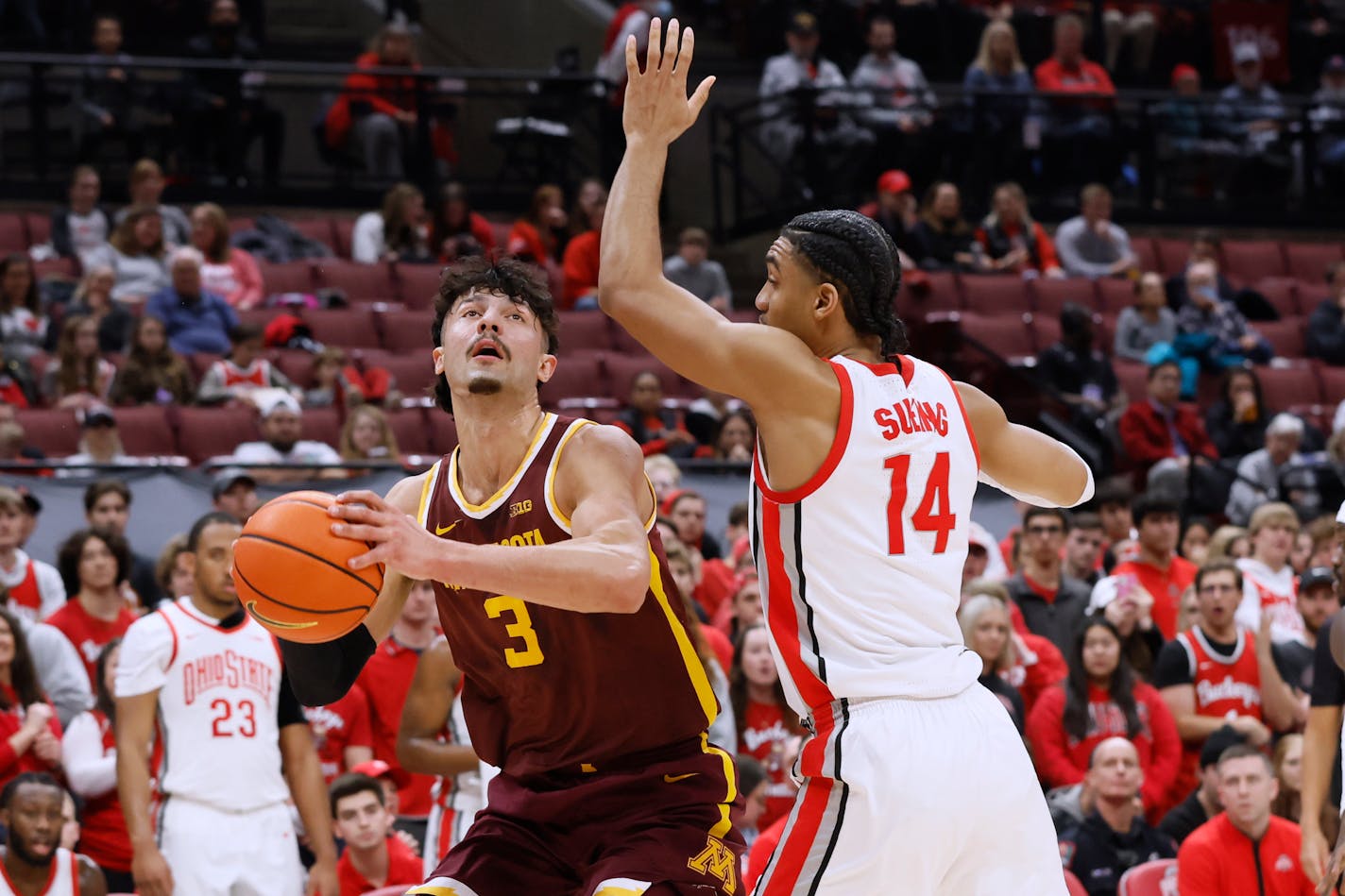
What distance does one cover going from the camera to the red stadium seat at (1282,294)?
16.6m

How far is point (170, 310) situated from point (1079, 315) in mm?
6092

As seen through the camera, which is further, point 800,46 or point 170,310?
point 800,46

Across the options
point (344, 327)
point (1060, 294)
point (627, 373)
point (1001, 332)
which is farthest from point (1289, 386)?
point (344, 327)

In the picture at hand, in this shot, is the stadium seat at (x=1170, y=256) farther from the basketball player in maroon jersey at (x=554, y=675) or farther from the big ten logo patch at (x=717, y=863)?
the big ten logo patch at (x=717, y=863)

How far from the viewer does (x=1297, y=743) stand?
875 centimetres

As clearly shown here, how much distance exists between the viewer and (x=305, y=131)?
1622 cm

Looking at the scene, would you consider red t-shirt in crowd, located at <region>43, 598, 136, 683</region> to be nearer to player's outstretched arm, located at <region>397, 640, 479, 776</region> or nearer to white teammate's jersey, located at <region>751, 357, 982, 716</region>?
player's outstretched arm, located at <region>397, 640, 479, 776</region>

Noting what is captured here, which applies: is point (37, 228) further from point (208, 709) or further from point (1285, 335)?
point (1285, 335)

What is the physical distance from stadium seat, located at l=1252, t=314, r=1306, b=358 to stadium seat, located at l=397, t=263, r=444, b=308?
255 inches

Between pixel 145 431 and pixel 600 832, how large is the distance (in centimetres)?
740

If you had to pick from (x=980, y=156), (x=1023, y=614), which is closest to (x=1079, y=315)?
(x=980, y=156)

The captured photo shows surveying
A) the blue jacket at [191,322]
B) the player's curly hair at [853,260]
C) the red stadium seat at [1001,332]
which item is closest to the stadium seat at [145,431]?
the blue jacket at [191,322]

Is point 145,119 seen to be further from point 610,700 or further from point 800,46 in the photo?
point 610,700

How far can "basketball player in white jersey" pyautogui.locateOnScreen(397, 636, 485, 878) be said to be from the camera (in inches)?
283
